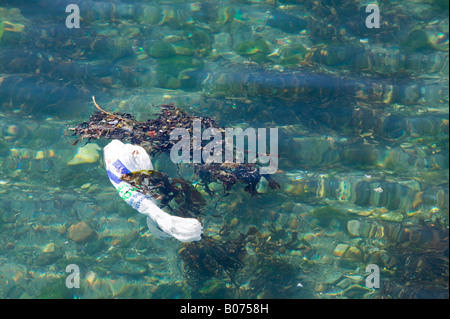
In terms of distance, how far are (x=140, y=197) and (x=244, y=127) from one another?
275 cm

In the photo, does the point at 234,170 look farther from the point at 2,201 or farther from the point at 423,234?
the point at 2,201

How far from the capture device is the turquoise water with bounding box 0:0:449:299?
5.59m

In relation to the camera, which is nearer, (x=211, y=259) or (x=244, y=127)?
(x=211, y=259)

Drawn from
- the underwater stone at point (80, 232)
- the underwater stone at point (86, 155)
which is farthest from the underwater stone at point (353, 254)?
the underwater stone at point (86, 155)

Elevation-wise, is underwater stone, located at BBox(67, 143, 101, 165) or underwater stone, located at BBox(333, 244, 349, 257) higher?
underwater stone, located at BBox(67, 143, 101, 165)

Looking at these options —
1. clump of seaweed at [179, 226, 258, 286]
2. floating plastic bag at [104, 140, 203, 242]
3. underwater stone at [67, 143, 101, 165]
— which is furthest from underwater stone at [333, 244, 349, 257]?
underwater stone at [67, 143, 101, 165]

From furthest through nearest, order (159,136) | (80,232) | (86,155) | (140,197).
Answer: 1. (86,155)
2. (80,232)
3. (159,136)
4. (140,197)

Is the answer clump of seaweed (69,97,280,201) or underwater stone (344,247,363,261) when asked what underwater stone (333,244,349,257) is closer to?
underwater stone (344,247,363,261)

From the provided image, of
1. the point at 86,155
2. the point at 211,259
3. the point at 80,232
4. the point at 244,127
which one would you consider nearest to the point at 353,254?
the point at 211,259

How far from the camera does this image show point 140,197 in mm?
4980

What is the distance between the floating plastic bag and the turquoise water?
0.85 metres

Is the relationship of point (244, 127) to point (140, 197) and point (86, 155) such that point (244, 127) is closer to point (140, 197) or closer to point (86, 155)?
point (140, 197)

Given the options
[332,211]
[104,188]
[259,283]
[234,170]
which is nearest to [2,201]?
[104,188]
